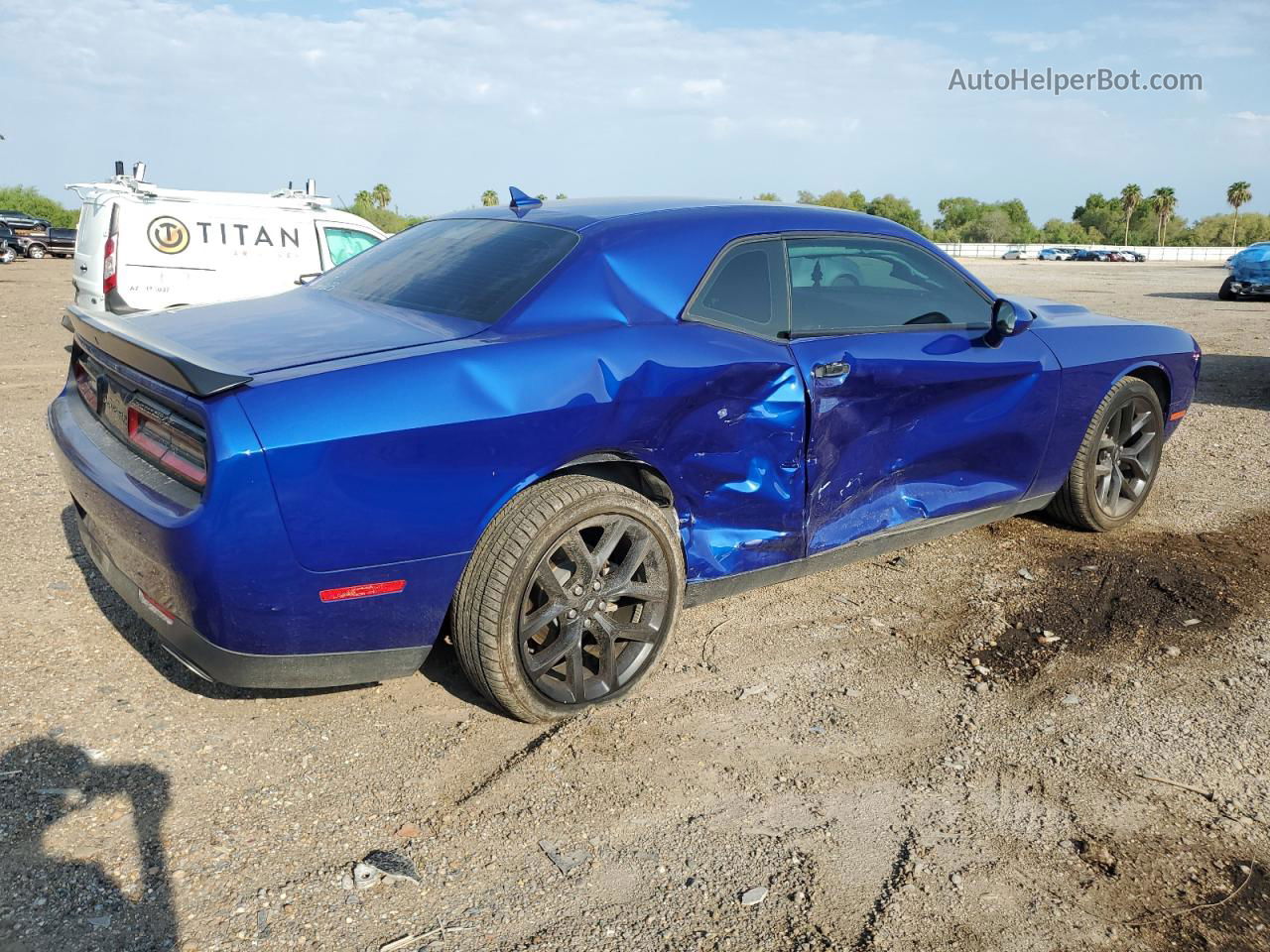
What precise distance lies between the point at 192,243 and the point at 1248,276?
20.4m

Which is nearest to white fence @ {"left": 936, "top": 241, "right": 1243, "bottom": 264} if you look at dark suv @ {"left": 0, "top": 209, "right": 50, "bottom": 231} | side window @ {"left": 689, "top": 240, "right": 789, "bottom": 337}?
dark suv @ {"left": 0, "top": 209, "right": 50, "bottom": 231}

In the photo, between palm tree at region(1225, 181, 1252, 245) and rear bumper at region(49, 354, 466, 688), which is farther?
palm tree at region(1225, 181, 1252, 245)

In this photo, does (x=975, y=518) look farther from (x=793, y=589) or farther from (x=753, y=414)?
(x=753, y=414)

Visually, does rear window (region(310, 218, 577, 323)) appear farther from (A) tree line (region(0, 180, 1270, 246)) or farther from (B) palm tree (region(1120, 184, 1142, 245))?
(B) palm tree (region(1120, 184, 1142, 245))

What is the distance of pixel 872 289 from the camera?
4.10 metres

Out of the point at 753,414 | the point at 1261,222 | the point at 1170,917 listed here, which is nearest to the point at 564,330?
the point at 753,414

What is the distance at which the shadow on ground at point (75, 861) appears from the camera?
2.22 m

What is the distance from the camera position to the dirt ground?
2354 millimetres

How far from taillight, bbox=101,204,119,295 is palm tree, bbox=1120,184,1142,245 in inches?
4392

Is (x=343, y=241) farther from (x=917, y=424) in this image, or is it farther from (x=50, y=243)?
(x=50, y=243)

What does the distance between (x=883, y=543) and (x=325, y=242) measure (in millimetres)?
8367

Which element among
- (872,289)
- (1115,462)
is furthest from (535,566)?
(1115,462)

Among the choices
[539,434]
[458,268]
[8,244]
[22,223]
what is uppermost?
[22,223]

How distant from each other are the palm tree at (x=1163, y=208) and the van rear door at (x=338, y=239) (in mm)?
105669
